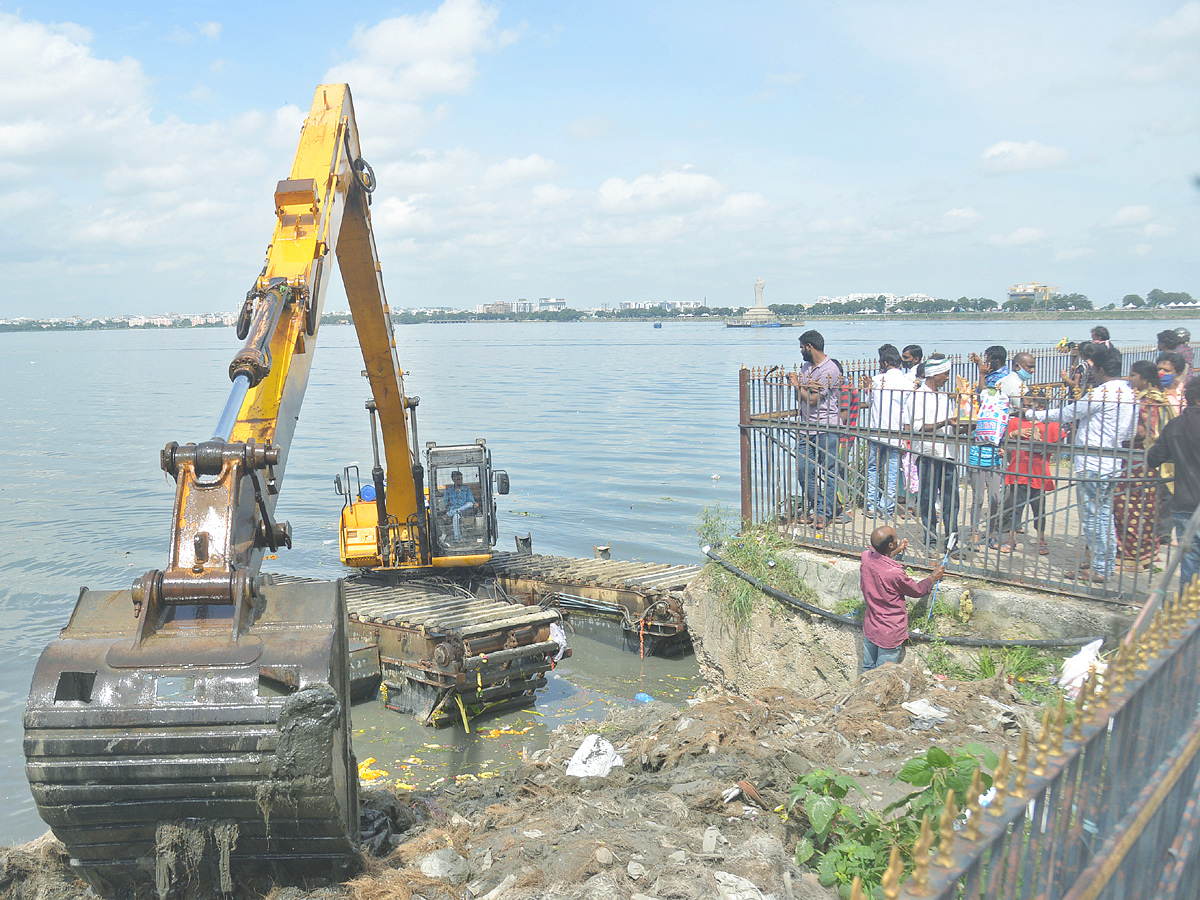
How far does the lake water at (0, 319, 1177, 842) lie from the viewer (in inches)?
482

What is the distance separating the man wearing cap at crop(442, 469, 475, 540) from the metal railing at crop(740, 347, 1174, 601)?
5735mm

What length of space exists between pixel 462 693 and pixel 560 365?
70828 mm

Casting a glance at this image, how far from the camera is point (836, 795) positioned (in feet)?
16.1

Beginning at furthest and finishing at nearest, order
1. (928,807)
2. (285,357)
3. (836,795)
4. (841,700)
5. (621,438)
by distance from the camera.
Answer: (621,438)
(841,700)
(285,357)
(836,795)
(928,807)

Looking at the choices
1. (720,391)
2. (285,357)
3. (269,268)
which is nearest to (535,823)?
(285,357)

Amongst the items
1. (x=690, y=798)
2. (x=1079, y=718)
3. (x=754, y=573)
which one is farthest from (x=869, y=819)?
(x=754, y=573)

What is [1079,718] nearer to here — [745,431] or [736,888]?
[736,888]

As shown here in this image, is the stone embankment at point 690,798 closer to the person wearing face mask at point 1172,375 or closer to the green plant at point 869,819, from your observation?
the green plant at point 869,819

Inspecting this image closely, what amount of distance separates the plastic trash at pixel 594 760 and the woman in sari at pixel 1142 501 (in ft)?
14.4

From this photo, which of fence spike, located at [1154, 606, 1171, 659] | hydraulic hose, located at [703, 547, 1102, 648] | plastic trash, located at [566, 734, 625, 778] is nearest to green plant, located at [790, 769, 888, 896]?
fence spike, located at [1154, 606, 1171, 659]

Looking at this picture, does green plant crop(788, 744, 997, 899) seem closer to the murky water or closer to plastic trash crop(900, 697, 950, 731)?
plastic trash crop(900, 697, 950, 731)

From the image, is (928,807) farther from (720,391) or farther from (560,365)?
(560,365)

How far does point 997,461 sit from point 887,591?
1936 mm

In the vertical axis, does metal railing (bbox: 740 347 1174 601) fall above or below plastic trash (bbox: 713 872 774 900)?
above
